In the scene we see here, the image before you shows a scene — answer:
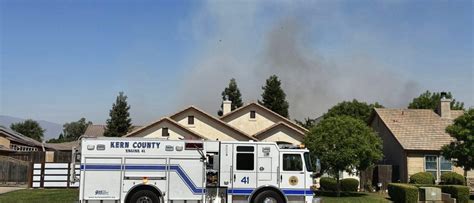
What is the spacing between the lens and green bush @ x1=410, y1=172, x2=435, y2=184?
36.4m

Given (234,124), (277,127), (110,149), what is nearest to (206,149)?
(110,149)

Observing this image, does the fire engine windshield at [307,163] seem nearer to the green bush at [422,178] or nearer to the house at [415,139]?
the green bush at [422,178]

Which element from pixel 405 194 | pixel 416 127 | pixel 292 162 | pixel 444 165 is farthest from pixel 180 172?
pixel 416 127

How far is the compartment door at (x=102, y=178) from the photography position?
18.2 meters

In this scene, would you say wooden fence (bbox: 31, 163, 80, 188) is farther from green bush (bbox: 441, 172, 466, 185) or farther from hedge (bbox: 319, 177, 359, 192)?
green bush (bbox: 441, 172, 466, 185)

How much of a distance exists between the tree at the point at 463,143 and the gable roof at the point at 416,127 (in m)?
7.00

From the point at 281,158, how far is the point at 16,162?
3069 centimetres

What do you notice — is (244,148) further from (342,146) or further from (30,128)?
(30,128)

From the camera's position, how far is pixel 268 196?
18922mm

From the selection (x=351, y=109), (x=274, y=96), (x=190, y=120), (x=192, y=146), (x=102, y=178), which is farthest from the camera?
(x=351, y=109)

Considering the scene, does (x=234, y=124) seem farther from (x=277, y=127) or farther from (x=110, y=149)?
(x=110, y=149)

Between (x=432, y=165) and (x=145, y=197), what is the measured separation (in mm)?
27404

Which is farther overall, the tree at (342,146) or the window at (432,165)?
the window at (432,165)

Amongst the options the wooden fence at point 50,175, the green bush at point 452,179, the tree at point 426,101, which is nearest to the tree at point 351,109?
the tree at point 426,101
